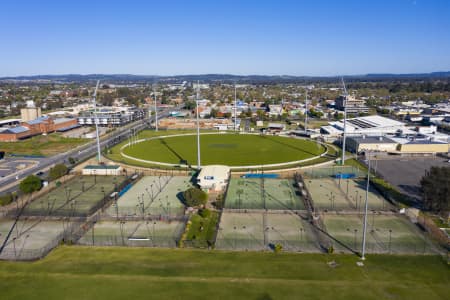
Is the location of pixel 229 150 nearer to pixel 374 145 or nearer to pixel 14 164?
pixel 374 145

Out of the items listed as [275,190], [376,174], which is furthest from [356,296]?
[376,174]

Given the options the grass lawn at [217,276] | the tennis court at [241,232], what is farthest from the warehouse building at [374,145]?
the grass lawn at [217,276]

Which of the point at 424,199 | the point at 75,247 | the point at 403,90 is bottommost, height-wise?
the point at 75,247

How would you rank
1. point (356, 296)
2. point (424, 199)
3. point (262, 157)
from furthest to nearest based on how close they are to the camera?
point (262, 157) → point (424, 199) → point (356, 296)

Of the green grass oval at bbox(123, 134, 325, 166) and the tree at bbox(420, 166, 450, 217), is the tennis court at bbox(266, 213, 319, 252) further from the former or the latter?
the green grass oval at bbox(123, 134, 325, 166)

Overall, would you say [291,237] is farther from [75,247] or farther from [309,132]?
[309,132]

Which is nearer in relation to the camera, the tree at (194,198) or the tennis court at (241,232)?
the tennis court at (241,232)

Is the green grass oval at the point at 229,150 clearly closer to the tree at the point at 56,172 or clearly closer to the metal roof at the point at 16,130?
the tree at the point at 56,172
